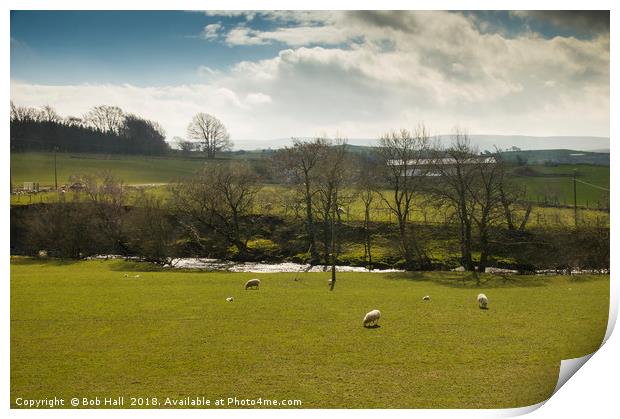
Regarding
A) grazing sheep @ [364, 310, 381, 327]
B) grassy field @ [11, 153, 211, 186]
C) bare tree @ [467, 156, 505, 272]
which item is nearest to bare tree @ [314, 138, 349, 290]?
bare tree @ [467, 156, 505, 272]

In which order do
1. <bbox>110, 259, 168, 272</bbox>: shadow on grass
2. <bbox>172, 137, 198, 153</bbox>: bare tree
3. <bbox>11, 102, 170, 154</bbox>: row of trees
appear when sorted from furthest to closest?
<bbox>110, 259, 168, 272</bbox>: shadow on grass < <bbox>172, 137, 198, 153</bbox>: bare tree < <bbox>11, 102, 170, 154</bbox>: row of trees

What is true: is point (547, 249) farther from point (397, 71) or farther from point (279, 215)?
point (279, 215)

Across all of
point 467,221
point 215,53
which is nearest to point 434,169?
point 467,221

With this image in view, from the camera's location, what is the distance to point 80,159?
57.2 feet

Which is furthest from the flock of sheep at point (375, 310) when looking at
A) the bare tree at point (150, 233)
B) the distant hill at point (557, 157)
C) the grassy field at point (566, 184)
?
the bare tree at point (150, 233)

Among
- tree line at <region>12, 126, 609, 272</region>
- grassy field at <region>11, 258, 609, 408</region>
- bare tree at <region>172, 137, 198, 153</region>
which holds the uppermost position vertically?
bare tree at <region>172, 137, 198, 153</region>

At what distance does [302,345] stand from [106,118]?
10661 mm

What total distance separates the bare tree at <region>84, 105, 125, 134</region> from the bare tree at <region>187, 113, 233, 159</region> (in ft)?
7.46

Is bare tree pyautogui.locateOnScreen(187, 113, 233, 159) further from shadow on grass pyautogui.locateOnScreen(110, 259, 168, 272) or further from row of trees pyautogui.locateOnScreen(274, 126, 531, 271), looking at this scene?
shadow on grass pyautogui.locateOnScreen(110, 259, 168, 272)

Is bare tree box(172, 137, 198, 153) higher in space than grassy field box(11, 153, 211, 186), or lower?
higher

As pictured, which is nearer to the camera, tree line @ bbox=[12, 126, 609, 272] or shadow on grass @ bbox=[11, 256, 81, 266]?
shadow on grass @ bbox=[11, 256, 81, 266]

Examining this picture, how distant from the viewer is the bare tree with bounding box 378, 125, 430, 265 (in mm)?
20062

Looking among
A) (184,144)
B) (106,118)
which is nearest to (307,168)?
(184,144)

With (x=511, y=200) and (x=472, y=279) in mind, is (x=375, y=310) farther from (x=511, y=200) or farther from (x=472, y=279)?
(x=511, y=200)
